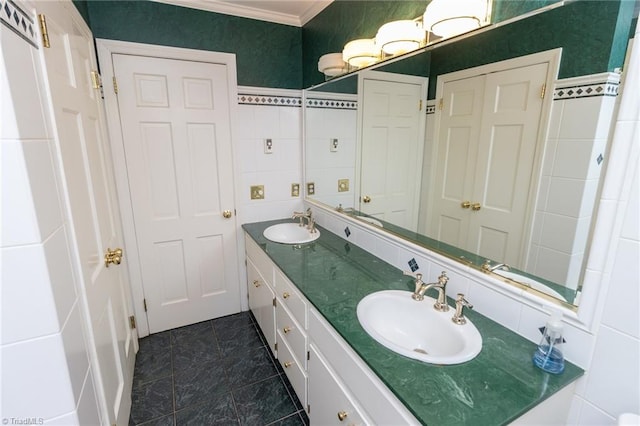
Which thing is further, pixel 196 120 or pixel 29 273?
pixel 196 120

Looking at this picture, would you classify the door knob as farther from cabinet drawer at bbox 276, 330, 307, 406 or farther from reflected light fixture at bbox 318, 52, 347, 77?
reflected light fixture at bbox 318, 52, 347, 77

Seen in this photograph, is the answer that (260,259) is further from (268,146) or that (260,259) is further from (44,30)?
(44,30)

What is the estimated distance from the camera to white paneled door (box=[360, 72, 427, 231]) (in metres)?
1.52

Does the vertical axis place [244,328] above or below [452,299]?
below

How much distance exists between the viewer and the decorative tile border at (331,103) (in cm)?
200

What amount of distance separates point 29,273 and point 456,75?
1.58 meters

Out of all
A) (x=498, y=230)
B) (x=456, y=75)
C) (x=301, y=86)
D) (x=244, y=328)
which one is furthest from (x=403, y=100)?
(x=244, y=328)

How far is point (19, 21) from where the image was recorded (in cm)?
76

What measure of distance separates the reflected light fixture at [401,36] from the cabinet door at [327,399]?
1.47 meters

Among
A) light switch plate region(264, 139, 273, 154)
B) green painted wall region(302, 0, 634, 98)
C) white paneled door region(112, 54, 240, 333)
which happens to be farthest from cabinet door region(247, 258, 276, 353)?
green painted wall region(302, 0, 634, 98)

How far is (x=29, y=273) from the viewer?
2.36 ft

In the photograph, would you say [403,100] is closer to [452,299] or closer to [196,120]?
[452,299]

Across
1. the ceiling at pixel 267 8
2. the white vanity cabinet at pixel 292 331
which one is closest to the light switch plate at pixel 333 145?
the ceiling at pixel 267 8

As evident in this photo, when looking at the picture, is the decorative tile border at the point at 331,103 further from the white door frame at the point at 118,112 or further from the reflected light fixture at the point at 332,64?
the white door frame at the point at 118,112
